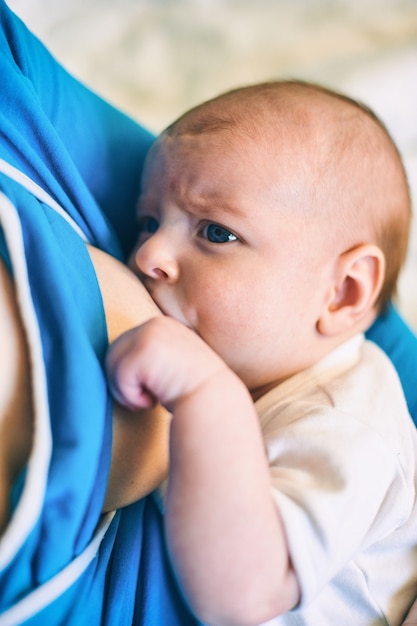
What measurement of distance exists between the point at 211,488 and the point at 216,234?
1.12 feet

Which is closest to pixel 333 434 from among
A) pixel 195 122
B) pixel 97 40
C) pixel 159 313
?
pixel 159 313

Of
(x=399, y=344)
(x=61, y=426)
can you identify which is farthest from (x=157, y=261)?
(x=399, y=344)

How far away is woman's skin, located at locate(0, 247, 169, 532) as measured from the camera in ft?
1.80

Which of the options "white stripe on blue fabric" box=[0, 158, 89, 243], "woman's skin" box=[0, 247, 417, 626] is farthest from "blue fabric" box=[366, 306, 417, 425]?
"white stripe on blue fabric" box=[0, 158, 89, 243]

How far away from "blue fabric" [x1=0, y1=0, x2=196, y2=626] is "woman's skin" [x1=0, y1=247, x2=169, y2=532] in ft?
0.08

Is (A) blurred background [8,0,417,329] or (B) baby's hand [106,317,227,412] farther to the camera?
(A) blurred background [8,0,417,329]

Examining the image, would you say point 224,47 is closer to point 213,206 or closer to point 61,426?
point 213,206

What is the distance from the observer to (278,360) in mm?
846

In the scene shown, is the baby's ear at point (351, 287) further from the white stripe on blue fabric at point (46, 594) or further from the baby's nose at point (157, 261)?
the white stripe on blue fabric at point (46, 594)

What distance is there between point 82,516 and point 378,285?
49cm

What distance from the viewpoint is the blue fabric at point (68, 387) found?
0.56 metres

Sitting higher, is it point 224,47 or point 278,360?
point 224,47

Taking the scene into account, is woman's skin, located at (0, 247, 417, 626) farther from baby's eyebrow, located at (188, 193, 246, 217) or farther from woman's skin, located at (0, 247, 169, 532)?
baby's eyebrow, located at (188, 193, 246, 217)

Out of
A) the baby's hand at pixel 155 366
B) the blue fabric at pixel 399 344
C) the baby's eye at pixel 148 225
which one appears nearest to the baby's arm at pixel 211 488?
the baby's hand at pixel 155 366
